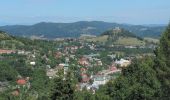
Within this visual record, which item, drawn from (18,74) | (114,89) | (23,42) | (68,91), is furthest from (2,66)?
(68,91)

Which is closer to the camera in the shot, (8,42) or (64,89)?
(64,89)

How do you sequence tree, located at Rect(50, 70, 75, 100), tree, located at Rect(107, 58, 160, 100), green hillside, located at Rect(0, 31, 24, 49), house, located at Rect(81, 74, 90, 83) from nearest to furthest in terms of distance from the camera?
tree, located at Rect(50, 70, 75, 100), tree, located at Rect(107, 58, 160, 100), house, located at Rect(81, 74, 90, 83), green hillside, located at Rect(0, 31, 24, 49)

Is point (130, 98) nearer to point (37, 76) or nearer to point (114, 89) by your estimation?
point (114, 89)

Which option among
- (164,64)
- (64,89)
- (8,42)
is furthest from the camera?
(8,42)

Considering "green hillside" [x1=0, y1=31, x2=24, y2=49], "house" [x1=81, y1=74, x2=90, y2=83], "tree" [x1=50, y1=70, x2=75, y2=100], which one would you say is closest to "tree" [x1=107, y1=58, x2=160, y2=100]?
"tree" [x1=50, y1=70, x2=75, y2=100]

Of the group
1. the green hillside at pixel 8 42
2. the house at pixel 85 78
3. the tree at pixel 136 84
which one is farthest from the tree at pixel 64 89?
the green hillside at pixel 8 42

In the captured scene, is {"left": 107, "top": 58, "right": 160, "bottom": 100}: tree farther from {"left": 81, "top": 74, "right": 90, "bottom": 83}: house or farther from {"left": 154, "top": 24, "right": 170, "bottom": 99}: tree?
{"left": 81, "top": 74, "right": 90, "bottom": 83}: house

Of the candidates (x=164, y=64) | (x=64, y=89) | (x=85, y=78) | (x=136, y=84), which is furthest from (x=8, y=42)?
(x=64, y=89)

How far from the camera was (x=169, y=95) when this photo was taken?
1560 inches

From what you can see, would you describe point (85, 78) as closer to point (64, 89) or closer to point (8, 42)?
point (8, 42)

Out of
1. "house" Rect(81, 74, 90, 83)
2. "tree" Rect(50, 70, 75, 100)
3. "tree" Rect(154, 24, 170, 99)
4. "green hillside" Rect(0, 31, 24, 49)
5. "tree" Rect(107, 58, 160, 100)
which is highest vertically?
"tree" Rect(50, 70, 75, 100)

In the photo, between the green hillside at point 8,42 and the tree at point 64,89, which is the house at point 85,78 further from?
the tree at point 64,89

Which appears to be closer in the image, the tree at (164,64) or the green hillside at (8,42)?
the tree at (164,64)

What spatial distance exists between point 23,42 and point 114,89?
12414 cm
